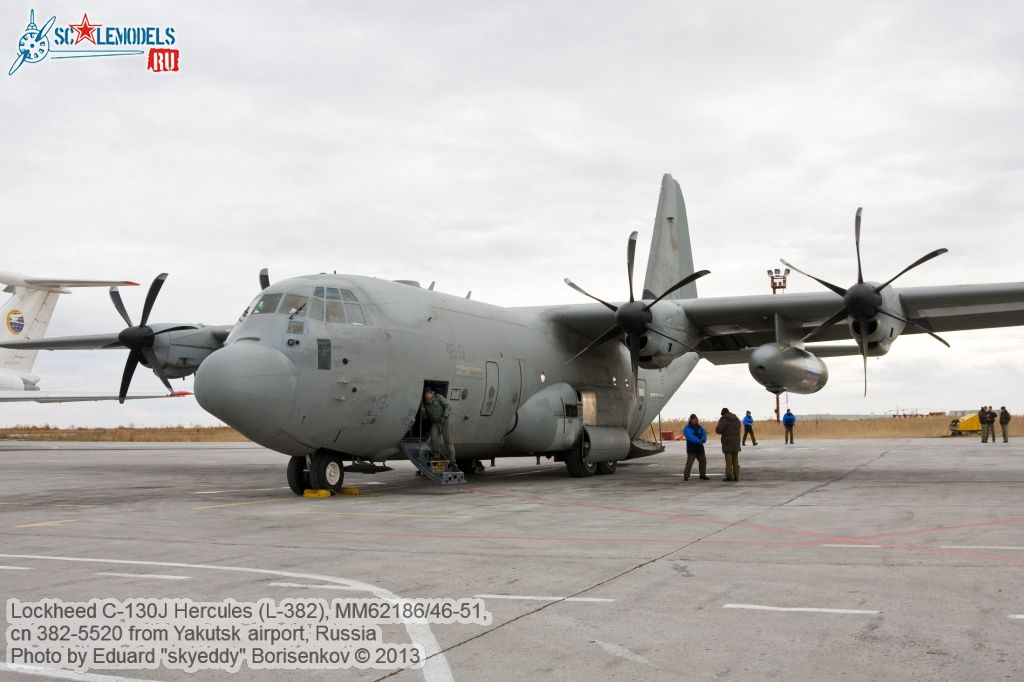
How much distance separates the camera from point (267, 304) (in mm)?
14711

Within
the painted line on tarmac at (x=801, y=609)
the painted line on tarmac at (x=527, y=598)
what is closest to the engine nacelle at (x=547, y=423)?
the painted line on tarmac at (x=527, y=598)

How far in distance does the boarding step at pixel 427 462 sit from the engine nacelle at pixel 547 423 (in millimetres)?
2674

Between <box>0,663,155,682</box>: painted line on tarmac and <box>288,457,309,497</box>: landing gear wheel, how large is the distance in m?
10.9

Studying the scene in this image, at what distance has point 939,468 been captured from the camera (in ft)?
68.3

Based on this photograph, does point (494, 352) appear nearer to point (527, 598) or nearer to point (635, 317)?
point (635, 317)

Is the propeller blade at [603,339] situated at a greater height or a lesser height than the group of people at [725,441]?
greater

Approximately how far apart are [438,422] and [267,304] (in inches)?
156

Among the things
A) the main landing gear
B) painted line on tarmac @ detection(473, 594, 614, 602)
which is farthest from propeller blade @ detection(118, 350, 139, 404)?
painted line on tarmac @ detection(473, 594, 614, 602)

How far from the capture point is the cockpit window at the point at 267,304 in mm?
14594

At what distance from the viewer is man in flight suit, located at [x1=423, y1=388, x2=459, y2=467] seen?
16344 mm

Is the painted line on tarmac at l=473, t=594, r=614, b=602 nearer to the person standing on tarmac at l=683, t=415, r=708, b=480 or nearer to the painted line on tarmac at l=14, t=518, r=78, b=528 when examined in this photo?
the painted line on tarmac at l=14, t=518, r=78, b=528

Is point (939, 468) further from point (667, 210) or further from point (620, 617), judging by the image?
point (620, 617)

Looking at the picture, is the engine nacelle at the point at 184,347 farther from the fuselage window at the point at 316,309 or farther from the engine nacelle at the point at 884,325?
the engine nacelle at the point at 884,325

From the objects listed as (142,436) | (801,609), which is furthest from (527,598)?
(142,436)
